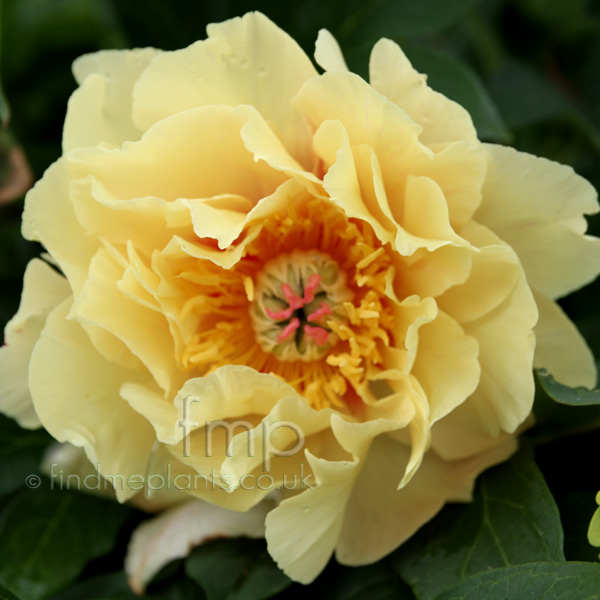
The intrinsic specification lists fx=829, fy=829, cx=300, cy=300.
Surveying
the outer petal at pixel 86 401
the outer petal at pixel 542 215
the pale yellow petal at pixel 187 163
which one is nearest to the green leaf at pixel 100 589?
the outer petal at pixel 86 401

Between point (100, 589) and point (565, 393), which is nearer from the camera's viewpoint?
point (565, 393)

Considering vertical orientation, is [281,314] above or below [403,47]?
below

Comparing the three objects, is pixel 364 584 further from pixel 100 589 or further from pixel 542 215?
pixel 542 215

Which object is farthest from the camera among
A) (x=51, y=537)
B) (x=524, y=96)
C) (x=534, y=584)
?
(x=524, y=96)

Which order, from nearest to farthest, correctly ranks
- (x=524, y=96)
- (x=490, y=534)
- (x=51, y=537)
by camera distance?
(x=490, y=534) < (x=51, y=537) < (x=524, y=96)

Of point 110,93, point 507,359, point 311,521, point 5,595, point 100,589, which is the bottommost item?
point 100,589

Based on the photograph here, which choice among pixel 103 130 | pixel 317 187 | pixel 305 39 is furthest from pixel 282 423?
pixel 305 39

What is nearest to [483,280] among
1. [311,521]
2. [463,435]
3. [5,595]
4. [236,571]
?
[463,435]
